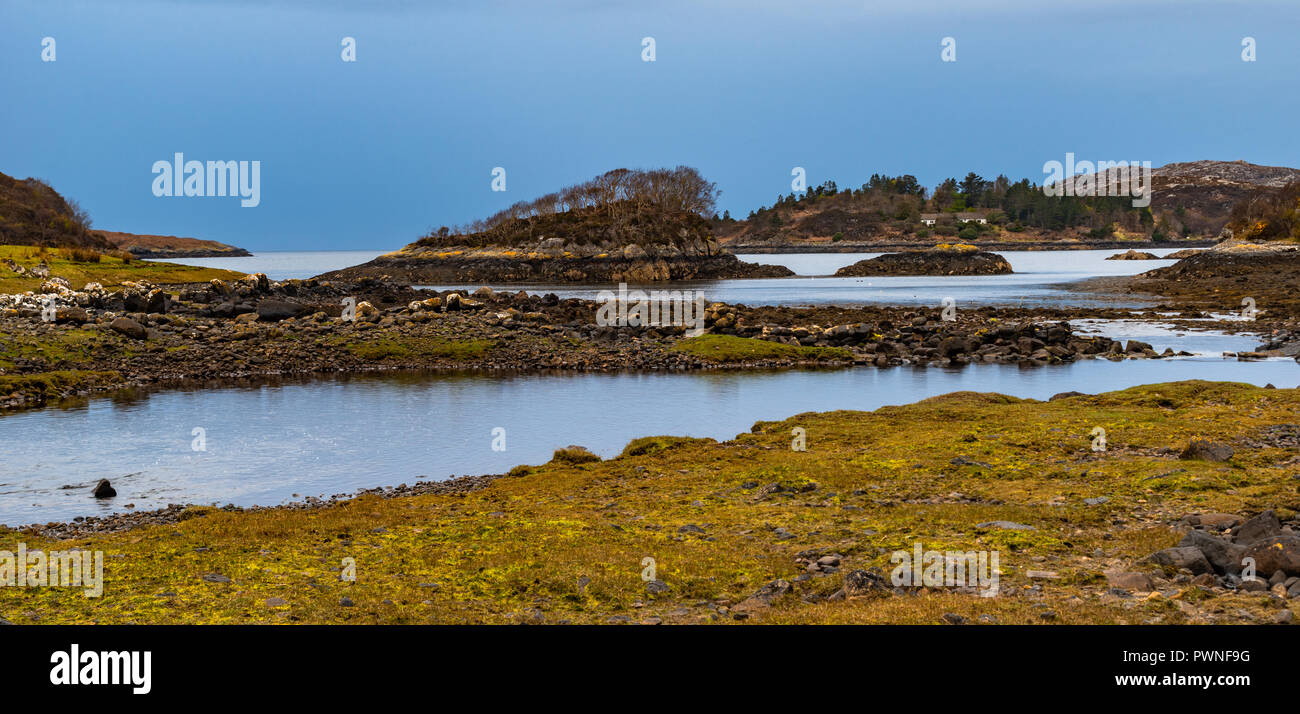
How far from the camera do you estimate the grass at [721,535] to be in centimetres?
924

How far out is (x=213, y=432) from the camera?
85.2ft

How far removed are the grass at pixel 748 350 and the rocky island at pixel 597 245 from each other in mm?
85859

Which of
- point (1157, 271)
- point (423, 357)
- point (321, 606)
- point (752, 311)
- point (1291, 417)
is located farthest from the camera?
point (1157, 271)

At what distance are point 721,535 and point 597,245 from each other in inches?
5269

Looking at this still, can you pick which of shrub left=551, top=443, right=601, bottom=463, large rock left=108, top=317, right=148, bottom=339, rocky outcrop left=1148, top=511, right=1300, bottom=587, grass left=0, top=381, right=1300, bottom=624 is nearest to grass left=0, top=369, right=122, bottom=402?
large rock left=108, top=317, right=148, bottom=339

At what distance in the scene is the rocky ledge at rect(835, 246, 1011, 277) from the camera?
5753 inches

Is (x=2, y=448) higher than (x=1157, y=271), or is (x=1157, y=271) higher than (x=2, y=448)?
(x=1157, y=271)

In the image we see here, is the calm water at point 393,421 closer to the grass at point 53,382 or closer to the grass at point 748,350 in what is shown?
the grass at point 53,382

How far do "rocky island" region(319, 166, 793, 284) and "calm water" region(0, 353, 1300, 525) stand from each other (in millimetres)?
94689
